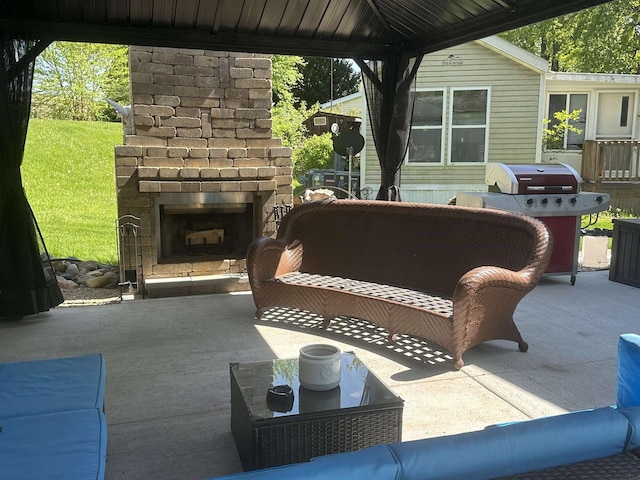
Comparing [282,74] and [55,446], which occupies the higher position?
[282,74]

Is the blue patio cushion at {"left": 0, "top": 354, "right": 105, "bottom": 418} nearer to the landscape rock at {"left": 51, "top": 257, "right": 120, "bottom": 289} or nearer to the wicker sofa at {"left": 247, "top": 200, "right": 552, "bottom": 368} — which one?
the wicker sofa at {"left": 247, "top": 200, "right": 552, "bottom": 368}

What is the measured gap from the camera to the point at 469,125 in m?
11.1

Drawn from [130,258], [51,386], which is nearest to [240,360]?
[51,386]

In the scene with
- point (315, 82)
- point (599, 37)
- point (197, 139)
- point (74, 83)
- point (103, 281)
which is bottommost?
point (103, 281)

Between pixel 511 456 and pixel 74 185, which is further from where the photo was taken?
pixel 74 185

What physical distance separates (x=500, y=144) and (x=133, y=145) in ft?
25.8

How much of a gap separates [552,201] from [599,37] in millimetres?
14183

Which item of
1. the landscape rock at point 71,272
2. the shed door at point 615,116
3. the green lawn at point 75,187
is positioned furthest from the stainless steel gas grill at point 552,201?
the shed door at point 615,116

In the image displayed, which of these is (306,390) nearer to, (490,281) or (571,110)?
(490,281)

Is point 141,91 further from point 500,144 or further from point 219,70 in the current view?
point 500,144

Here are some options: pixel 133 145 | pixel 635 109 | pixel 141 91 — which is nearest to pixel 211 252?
pixel 133 145

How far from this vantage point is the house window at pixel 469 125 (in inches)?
434

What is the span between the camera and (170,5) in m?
4.75

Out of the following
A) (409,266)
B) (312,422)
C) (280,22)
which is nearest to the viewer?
(312,422)
